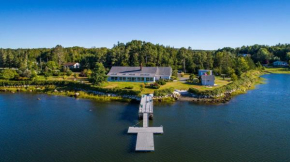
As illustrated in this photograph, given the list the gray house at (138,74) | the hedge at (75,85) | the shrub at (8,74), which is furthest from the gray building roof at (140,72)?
the shrub at (8,74)

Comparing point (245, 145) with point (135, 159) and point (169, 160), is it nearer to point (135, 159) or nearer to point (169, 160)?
point (169, 160)

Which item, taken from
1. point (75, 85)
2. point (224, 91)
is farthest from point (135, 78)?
point (224, 91)

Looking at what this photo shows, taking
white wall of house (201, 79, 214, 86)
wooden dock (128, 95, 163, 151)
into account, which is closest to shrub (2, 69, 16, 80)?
wooden dock (128, 95, 163, 151)

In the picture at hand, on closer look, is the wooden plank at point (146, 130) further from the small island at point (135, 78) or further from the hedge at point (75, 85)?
the hedge at point (75, 85)

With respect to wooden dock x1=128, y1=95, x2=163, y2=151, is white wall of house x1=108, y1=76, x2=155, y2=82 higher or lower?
higher

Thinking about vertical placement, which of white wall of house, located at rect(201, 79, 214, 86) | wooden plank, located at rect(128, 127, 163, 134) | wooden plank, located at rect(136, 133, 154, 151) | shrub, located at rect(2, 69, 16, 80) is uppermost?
shrub, located at rect(2, 69, 16, 80)

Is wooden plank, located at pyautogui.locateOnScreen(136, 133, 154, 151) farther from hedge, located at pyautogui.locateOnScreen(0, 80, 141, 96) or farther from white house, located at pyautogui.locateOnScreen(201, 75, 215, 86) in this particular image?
white house, located at pyautogui.locateOnScreen(201, 75, 215, 86)

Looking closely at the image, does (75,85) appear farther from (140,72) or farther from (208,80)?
(208,80)

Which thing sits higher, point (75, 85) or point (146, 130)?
point (75, 85)
